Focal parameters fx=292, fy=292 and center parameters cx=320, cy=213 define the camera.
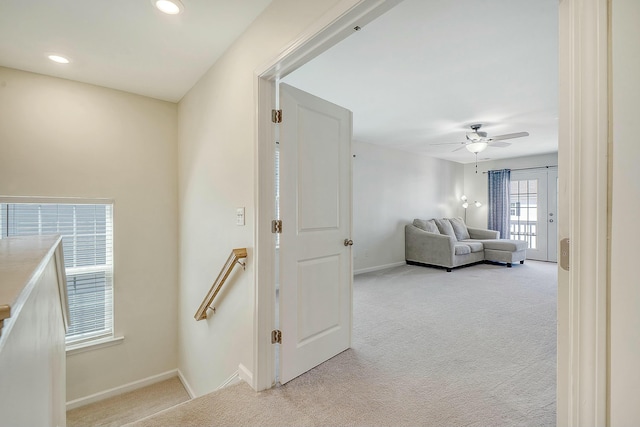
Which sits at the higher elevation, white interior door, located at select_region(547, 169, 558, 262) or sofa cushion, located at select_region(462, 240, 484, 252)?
white interior door, located at select_region(547, 169, 558, 262)

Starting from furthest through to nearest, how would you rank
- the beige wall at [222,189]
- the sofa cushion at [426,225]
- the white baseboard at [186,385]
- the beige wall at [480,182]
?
1. the beige wall at [480,182]
2. the sofa cushion at [426,225]
3. the white baseboard at [186,385]
4. the beige wall at [222,189]

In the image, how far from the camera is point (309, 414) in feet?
5.27

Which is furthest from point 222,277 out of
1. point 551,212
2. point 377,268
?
point 551,212

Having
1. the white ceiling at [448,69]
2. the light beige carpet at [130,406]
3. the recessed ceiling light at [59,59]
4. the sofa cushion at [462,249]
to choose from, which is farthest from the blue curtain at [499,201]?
the recessed ceiling light at [59,59]

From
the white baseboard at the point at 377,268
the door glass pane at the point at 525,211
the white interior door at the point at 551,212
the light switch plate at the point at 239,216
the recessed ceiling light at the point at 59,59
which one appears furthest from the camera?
the door glass pane at the point at 525,211

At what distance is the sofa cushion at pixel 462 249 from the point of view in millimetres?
5589

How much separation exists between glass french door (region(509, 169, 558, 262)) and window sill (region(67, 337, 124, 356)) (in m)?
7.99

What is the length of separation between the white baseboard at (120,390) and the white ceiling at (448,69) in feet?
11.9

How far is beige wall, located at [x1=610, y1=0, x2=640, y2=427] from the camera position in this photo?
0.63 meters

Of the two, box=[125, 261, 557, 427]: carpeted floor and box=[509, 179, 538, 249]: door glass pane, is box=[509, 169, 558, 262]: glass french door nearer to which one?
box=[509, 179, 538, 249]: door glass pane

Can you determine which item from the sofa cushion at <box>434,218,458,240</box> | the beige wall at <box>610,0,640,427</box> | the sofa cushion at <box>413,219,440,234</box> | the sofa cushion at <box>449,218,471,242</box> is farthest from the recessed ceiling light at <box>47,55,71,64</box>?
the sofa cushion at <box>449,218,471,242</box>

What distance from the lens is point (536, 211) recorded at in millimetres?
6855

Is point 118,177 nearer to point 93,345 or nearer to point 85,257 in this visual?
point 85,257

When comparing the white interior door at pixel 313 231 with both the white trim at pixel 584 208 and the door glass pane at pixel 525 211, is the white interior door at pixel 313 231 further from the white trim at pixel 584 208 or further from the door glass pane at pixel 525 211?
the door glass pane at pixel 525 211
